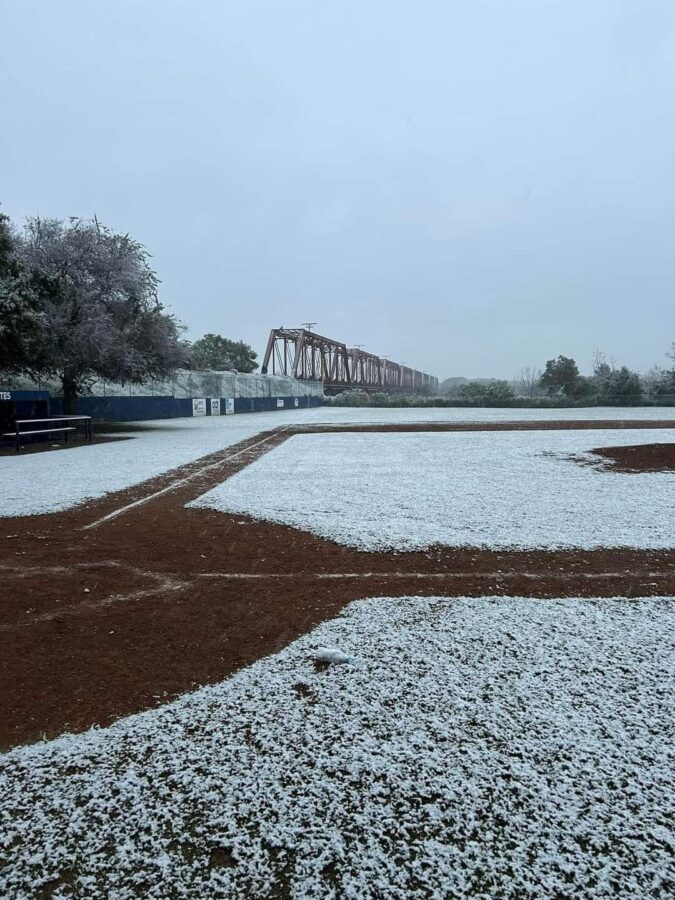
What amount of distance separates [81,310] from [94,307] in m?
0.47

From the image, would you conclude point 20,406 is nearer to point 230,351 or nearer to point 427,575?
point 427,575

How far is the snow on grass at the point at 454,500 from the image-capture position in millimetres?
5258

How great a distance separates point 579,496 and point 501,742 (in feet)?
19.1

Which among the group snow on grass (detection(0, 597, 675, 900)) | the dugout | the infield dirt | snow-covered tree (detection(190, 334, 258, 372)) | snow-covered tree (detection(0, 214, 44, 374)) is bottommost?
snow on grass (detection(0, 597, 675, 900))

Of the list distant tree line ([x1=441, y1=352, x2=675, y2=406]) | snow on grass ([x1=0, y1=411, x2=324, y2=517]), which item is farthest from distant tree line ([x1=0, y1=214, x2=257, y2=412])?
distant tree line ([x1=441, y1=352, x2=675, y2=406])

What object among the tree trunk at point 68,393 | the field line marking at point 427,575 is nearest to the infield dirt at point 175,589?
the field line marking at point 427,575

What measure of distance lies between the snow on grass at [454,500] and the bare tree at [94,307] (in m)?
9.56

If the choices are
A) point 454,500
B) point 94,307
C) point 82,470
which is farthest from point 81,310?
point 454,500

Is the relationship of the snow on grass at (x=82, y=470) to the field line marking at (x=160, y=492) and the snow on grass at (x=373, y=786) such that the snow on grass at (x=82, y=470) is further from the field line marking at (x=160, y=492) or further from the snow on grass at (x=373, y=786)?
the snow on grass at (x=373, y=786)

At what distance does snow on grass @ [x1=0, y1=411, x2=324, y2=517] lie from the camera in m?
7.30

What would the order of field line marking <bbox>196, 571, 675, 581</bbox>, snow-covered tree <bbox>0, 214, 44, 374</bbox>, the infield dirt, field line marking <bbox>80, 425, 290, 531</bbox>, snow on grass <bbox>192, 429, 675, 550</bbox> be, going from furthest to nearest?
snow-covered tree <bbox>0, 214, 44, 374</bbox> → field line marking <bbox>80, 425, 290, 531</bbox> → snow on grass <bbox>192, 429, 675, 550</bbox> → field line marking <bbox>196, 571, 675, 581</bbox> → the infield dirt

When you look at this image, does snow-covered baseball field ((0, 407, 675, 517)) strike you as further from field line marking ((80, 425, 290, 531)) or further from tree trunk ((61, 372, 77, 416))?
tree trunk ((61, 372, 77, 416))

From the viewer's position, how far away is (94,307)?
18062 mm

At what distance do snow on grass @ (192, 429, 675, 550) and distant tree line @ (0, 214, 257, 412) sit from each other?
9.16 meters
